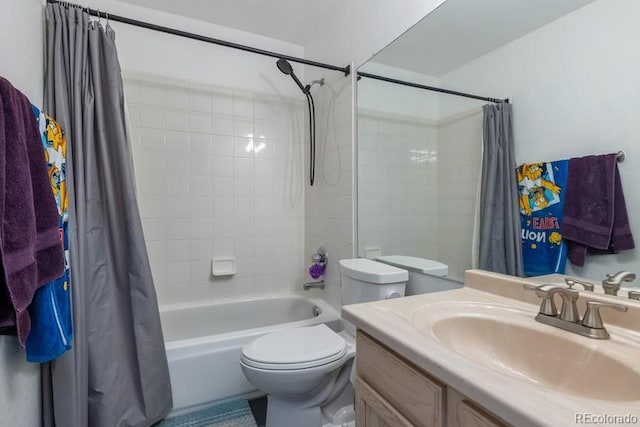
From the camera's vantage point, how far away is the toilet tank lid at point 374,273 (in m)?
1.29

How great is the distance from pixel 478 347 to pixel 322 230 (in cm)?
147

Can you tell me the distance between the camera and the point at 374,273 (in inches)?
51.4

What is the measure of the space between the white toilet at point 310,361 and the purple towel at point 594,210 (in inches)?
24.5

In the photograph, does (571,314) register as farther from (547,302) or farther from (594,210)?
(594,210)

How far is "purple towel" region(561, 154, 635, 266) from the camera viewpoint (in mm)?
754

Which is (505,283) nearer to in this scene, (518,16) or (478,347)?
→ (478,347)

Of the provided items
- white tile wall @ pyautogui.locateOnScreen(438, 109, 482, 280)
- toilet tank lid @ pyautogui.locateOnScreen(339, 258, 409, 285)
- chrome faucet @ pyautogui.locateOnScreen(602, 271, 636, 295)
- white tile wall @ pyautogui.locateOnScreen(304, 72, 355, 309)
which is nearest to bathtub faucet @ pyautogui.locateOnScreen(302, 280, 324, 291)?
white tile wall @ pyautogui.locateOnScreen(304, 72, 355, 309)

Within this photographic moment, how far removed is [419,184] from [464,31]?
0.66 m

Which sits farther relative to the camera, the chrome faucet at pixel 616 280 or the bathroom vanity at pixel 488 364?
the chrome faucet at pixel 616 280

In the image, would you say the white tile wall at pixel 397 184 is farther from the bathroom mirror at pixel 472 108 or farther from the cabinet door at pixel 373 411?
the cabinet door at pixel 373 411

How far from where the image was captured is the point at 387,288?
1.31 m

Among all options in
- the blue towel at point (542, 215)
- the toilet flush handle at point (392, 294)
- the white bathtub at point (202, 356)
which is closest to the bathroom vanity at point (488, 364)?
the blue towel at point (542, 215)

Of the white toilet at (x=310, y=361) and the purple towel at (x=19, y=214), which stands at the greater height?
the purple towel at (x=19, y=214)

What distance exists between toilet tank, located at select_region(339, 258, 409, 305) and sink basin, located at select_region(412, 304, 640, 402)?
17.3 inches
